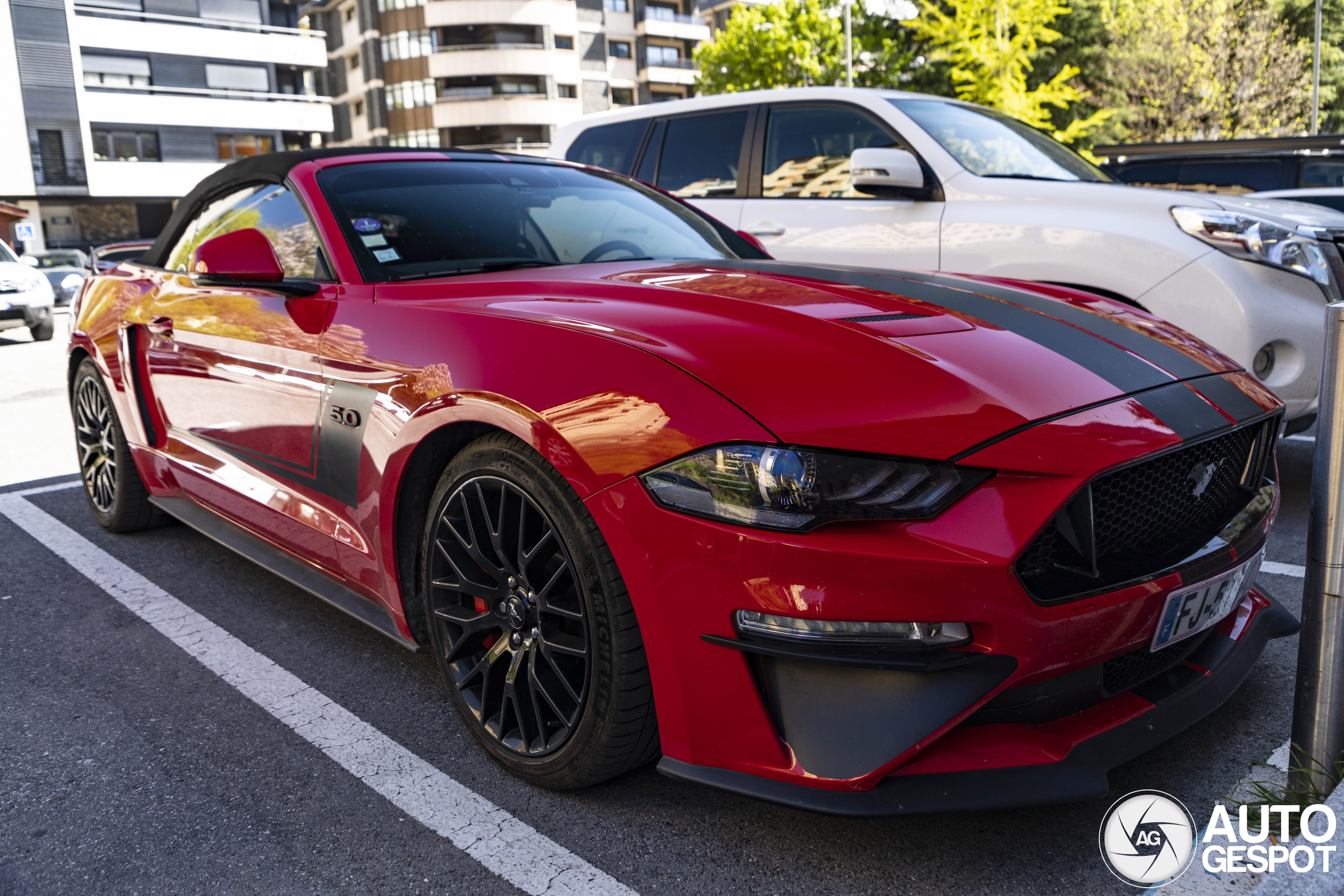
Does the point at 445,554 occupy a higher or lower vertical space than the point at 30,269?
lower

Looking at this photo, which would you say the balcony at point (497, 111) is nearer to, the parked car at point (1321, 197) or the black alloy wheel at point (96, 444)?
the parked car at point (1321, 197)

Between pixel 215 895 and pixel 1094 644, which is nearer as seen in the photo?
pixel 1094 644

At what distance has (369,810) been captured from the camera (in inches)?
91.4

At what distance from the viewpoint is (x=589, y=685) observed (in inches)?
83.9

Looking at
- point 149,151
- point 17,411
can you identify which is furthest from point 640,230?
point 149,151

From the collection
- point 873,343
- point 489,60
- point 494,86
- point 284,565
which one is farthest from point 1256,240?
point 494,86

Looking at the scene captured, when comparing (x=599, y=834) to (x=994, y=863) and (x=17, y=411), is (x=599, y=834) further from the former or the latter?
(x=17, y=411)

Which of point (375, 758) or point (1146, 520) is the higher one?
point (1146, 520)

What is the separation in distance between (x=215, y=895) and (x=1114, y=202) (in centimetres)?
432

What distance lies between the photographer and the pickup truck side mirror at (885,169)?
15.8 ft

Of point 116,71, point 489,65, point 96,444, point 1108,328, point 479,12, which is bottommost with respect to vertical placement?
point 96,444

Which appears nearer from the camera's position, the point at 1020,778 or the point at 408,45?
the point at 1020,778

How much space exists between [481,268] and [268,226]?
935mm
